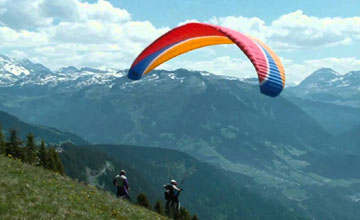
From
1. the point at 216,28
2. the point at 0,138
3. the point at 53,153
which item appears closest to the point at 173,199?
the point at 216,28

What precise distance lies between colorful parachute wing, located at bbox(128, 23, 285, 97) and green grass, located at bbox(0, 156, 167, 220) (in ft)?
31.2

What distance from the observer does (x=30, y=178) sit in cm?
2027

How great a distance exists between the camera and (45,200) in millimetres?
16891

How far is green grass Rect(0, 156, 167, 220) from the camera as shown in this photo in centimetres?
1480

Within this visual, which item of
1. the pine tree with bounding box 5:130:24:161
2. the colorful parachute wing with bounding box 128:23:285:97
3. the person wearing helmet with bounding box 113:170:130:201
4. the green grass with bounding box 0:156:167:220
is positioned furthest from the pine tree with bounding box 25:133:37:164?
the green grass with bounding box 0:156:167:220

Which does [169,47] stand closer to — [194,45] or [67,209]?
[194,45]

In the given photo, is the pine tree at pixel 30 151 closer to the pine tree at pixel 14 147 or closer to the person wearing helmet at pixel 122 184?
the pine tree at pixel 14 147

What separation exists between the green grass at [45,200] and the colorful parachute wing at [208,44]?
952 cm

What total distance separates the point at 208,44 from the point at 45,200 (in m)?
20.0

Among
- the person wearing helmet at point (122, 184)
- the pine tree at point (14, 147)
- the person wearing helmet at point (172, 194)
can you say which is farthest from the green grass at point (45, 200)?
the pine tree at point (14, 147)

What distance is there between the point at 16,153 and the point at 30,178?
55.6 metres

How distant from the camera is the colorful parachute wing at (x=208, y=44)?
20484 millimetres

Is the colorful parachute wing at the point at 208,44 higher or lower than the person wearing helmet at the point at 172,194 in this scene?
higher

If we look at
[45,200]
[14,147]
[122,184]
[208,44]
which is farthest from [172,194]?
[14,147]
